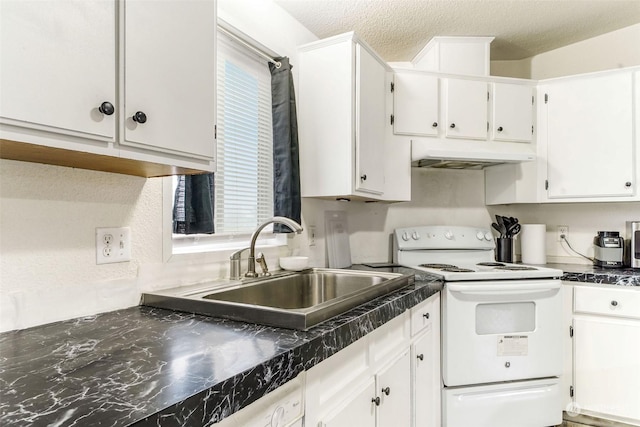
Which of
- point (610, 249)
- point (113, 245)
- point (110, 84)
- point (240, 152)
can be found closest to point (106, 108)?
point (110, 84)

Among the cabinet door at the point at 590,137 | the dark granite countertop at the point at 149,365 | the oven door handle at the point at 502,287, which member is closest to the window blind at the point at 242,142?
the dark granite countertop at the point at 149,365

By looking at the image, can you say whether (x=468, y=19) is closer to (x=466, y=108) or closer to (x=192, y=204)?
(x=466, y=108)

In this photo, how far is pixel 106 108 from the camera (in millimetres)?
893

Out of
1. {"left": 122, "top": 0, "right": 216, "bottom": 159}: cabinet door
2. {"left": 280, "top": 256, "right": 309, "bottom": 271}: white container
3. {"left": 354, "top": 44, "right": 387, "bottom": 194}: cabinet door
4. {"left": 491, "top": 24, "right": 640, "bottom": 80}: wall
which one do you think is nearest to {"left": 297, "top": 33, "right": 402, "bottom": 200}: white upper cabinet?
{"left": 354, "top": 44, "right": 387, "bottom": 194}: cabinet door

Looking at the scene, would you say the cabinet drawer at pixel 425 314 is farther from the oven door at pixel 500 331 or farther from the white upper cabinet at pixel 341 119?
the white upper cabinet at pixel 341 119

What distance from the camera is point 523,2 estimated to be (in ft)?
7.16

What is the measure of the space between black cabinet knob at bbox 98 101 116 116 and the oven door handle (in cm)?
175

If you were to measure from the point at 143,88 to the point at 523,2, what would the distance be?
2.21 meters

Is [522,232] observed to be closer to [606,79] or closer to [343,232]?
[606,79]

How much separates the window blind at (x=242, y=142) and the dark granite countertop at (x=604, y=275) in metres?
1.83

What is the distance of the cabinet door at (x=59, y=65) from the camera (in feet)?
2.45

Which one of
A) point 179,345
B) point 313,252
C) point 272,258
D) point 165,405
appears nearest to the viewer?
point 165,405

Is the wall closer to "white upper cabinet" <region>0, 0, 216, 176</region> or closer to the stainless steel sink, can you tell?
the stainless steel sink

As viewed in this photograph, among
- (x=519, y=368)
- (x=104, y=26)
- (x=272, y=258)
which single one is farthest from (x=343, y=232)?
(x=104, y=26)
